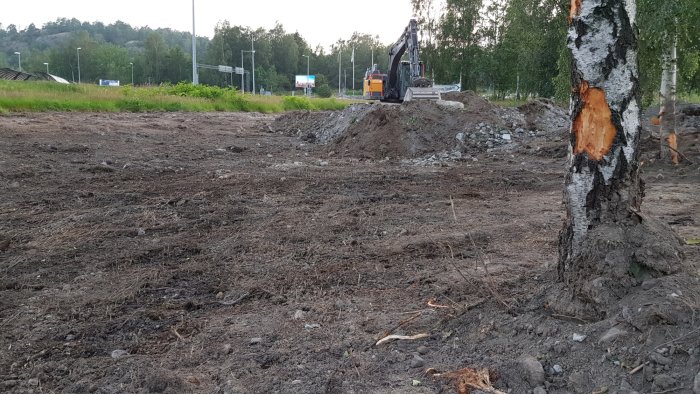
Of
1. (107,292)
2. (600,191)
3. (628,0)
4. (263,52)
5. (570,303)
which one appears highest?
(263,52)

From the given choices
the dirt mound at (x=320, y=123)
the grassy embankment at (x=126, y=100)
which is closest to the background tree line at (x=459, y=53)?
the dirt mound at (x=320, y=123)

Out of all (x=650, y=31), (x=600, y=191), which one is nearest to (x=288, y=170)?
(x=650, y=31)

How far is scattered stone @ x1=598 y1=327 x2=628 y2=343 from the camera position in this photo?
292 cm

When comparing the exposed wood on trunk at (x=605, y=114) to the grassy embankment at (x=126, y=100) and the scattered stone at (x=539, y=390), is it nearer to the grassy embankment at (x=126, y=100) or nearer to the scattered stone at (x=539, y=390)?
the scattered stone at (x=539, y=390)

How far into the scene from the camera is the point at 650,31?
9.21 metres

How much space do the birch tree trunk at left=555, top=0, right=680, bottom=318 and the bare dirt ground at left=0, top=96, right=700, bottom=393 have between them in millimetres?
220

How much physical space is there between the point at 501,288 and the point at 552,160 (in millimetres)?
9829

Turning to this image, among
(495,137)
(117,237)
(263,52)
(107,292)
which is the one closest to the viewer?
(107,292)

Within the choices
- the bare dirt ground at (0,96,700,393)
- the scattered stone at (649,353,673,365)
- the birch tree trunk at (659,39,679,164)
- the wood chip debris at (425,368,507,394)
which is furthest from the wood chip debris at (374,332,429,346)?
A: the birch tree trunk at (659,39,679,164)

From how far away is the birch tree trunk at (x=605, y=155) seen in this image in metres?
3.34

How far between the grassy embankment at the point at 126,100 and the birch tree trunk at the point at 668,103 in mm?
17710

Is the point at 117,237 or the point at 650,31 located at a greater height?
the point at 650,31

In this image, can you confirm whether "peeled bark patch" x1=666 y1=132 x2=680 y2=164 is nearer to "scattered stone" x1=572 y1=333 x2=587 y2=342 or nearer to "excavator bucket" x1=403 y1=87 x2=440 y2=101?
"excavator bucket" x1=403 y1=87 x2=440 y2=101

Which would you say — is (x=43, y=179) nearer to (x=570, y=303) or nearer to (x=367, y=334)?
(x=367, y=334)
